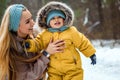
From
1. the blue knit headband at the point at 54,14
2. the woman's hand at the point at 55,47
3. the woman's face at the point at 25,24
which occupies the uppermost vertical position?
the blue knit headband at the point at 54,14

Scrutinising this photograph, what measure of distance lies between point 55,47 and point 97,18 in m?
12.4

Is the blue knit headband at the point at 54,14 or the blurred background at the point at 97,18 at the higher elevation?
the blue knit headband at the point at 54,14

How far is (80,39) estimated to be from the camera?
401 centimetres

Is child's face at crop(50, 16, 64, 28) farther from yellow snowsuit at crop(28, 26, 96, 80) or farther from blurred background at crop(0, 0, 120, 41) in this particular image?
blurred background at crop(0, 0, 120, 41)

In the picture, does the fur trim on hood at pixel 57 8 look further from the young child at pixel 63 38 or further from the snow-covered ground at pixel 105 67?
the snow-covered ground at pixel 105 67

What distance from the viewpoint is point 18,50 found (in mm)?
3961

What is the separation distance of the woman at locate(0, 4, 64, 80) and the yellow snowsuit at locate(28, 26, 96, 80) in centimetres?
6

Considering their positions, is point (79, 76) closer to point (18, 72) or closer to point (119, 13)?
point (18, 72)

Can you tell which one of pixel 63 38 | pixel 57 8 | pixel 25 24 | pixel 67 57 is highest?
pixel 57 8

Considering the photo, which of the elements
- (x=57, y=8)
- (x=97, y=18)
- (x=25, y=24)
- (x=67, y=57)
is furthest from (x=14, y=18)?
(x=97, y=18)

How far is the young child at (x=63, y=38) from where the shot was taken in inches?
156

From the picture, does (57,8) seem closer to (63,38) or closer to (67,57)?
(63,38)

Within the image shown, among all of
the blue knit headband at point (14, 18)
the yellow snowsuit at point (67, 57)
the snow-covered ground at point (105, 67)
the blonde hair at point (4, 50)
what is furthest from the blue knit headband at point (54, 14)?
the snow-covered ground at point (105, 67)

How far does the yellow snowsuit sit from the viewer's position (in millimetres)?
3979
